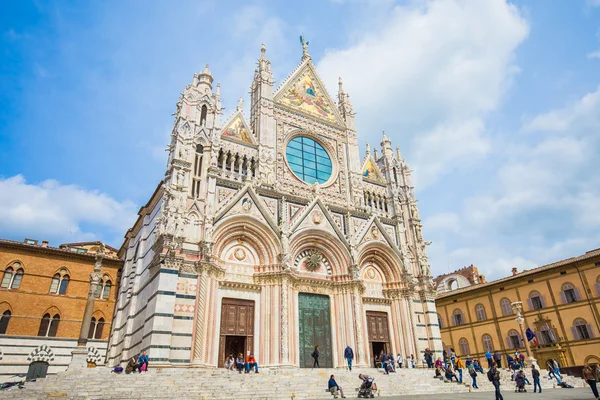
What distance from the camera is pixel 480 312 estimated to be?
117 feet

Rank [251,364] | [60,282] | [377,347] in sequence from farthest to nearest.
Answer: [60,282], [377,347], [251,364]

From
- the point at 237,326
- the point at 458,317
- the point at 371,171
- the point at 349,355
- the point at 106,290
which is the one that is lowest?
the point at 349,355

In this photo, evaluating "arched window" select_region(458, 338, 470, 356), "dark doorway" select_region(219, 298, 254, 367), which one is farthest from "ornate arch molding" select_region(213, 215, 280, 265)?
"arched window" select_region(458, 338, 470, 356)

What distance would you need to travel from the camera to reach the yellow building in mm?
28938

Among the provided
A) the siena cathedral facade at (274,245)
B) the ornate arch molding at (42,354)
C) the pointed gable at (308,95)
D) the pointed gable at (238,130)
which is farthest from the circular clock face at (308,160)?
the ornate arch molding at (42,354)

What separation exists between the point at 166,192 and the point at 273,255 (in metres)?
6.38

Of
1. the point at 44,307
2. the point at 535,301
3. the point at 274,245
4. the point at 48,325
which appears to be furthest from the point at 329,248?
the point at 535,301

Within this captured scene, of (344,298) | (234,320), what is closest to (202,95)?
(234,320)

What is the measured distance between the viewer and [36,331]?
939 inches

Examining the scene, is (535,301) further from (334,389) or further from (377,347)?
(334,389)

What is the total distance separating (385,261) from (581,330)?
53.2ft

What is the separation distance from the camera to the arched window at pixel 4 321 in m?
23.1

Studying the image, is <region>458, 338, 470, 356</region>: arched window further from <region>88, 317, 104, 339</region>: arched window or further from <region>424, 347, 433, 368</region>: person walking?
<region>88, 317, 104, 339</region>: arched window

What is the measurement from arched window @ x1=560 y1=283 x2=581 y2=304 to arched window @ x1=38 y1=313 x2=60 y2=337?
35.6 metres
